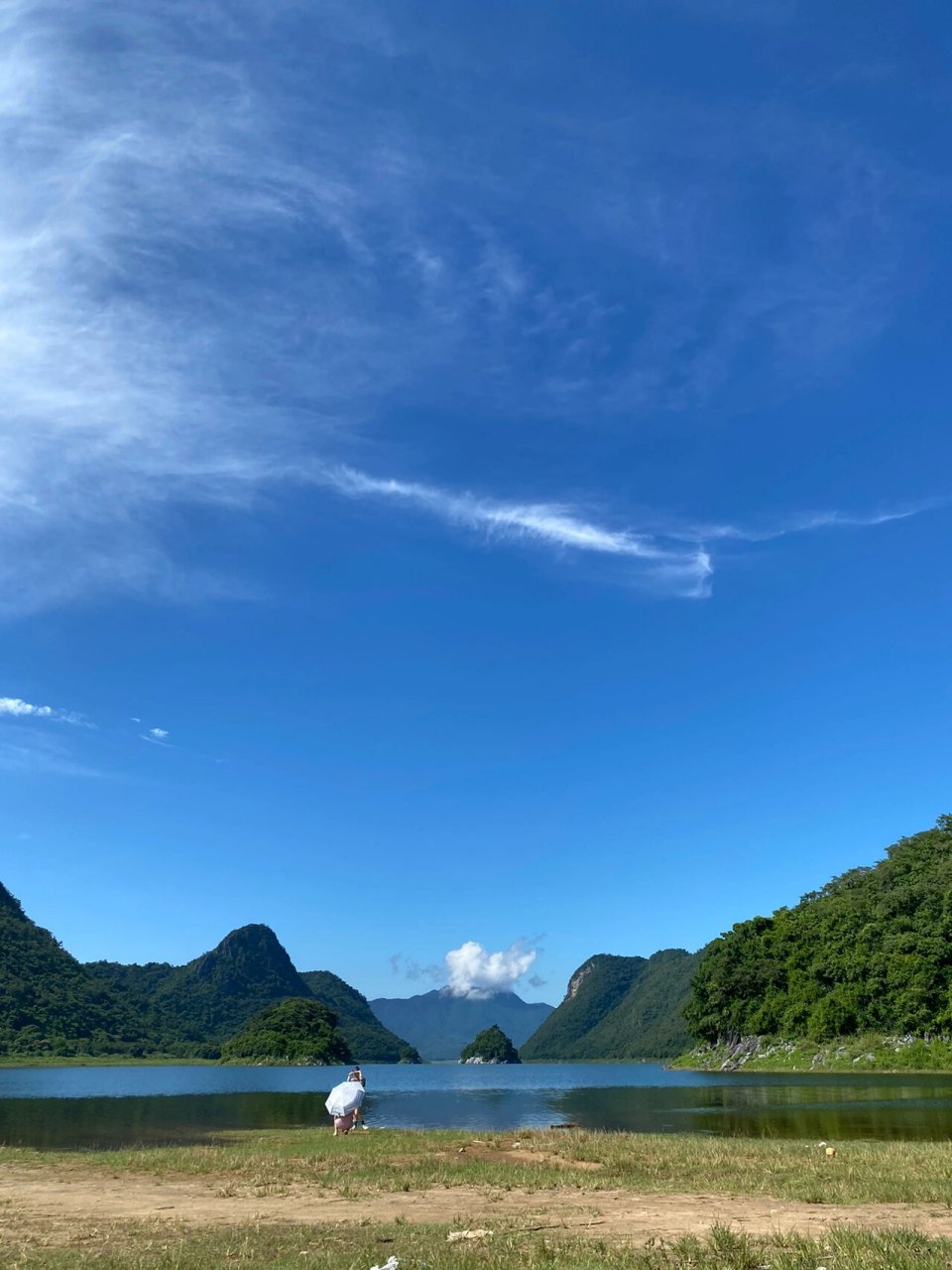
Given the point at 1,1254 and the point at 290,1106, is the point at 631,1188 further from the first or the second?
the point at 290,1106

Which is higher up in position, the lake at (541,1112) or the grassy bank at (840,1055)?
the grassy bank at (840,1055)

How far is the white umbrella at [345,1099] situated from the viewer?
116 feet

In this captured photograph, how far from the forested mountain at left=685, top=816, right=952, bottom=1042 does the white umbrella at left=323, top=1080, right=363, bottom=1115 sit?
83351mm

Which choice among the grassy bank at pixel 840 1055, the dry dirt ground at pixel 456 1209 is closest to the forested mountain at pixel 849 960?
the grassy bank at pixel 840 1055

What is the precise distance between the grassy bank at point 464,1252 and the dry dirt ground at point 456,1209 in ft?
4.58

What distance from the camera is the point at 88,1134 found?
40531 mm

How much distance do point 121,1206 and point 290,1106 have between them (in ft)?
147

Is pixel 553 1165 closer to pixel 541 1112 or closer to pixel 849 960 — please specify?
pixel 541 1112

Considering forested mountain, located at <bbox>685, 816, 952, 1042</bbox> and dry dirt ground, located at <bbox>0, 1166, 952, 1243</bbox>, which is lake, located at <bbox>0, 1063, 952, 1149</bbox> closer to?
dry dirt ground, located at <bbox>0, 1166, 952, 1243</bbox>

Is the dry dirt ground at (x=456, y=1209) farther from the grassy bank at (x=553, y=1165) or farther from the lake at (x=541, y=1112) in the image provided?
the lake at (x=541, y=1112)

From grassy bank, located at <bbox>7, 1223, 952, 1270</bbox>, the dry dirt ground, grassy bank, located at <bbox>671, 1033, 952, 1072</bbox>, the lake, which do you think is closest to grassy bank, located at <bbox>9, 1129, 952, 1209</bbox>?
the dry dirt ground

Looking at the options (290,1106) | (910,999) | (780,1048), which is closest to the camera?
(290,1106)

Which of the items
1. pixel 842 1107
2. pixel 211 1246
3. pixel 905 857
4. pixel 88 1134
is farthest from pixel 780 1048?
pixel 211 1246

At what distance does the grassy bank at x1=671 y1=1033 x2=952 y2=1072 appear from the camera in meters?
93.1
